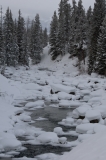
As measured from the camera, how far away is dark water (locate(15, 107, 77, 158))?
929 cm

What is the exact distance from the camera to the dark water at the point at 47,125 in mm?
9289

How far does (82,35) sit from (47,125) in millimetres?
34797

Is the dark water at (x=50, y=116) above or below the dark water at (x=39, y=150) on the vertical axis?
above

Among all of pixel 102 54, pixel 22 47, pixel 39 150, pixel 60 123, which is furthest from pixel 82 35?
pixel 39 150

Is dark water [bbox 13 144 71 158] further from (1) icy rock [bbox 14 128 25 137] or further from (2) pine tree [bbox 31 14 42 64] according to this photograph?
(2) pine tree [bbox 31 14 42 64]

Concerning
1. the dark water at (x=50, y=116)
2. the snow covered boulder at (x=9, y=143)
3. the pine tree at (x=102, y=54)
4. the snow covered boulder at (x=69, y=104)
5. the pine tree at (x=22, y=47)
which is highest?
the pine tree at (x=22, y=47)

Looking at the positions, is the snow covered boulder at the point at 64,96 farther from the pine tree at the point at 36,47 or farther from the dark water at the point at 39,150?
the pine tree at the point at 36,47

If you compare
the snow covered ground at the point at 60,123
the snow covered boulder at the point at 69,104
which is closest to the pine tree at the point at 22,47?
the snow covered ground at the point at 60,123

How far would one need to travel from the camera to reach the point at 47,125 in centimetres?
1302

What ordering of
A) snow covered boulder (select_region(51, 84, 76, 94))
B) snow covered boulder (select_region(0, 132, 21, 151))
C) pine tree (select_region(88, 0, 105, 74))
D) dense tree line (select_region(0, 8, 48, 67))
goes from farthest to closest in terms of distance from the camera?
dense tree line (select_region(0, 8, 48, 67))
pine tree (select_region(88, 0, 105, 74))
snow covered boulder (select_region(51, 84, 76, 94))
snow covered boulder (select_region(0, 132, 21, 151))

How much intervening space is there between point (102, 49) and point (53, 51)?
24.9 m

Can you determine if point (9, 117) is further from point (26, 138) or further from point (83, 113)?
point (83, 113)

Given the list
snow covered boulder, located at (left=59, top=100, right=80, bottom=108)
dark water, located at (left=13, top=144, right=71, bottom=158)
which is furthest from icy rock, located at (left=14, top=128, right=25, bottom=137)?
snow covered boulder, located at (left=59, top=100, right=80, bottom=108)

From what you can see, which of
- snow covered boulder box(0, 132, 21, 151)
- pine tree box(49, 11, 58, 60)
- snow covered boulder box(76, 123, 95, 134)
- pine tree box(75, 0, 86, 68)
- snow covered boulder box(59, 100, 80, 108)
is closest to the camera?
snow covered boulder box(0, 132, 21, 151)
